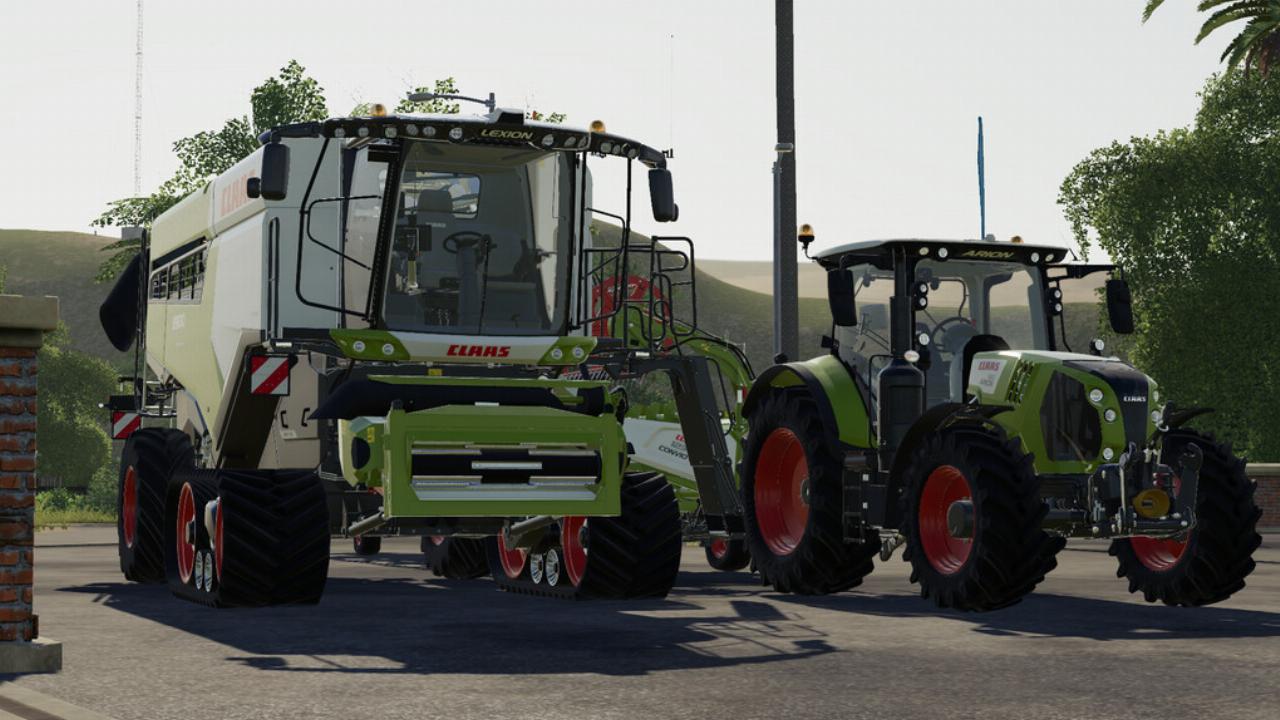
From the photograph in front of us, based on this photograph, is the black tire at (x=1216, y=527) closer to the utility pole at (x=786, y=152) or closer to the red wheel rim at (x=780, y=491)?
the red wheel rim at (x=780, y=491)

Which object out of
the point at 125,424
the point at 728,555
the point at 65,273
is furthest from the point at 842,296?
the point at 65,273

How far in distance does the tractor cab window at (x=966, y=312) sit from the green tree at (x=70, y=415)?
2308 inches

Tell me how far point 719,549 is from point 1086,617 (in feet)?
21.7

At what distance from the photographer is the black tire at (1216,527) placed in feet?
44.8

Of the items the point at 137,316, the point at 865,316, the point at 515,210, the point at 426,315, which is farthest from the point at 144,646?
the point at 137,316

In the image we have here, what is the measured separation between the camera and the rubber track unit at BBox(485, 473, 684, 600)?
15.0 metres

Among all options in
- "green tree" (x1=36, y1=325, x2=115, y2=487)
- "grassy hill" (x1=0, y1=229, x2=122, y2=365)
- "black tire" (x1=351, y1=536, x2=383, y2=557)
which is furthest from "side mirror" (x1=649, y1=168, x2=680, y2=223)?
"grassy hill" (x1=0, y1=229, x2=122, y2=365)

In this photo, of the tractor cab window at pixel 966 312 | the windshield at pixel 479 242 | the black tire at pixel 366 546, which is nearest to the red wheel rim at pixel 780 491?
the tractor cab window at pixel 966 312

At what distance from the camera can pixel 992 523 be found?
12805 mm

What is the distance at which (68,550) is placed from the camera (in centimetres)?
2670

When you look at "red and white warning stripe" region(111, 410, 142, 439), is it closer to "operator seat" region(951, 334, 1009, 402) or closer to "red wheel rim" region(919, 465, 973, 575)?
"operator seat" region(951, 334, 1009, 402)

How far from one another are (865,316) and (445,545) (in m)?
5.75

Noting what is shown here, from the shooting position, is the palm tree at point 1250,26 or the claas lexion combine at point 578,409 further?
the palm tree at point 1250,26

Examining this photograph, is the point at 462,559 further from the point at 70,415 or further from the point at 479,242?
the point at 70,415
